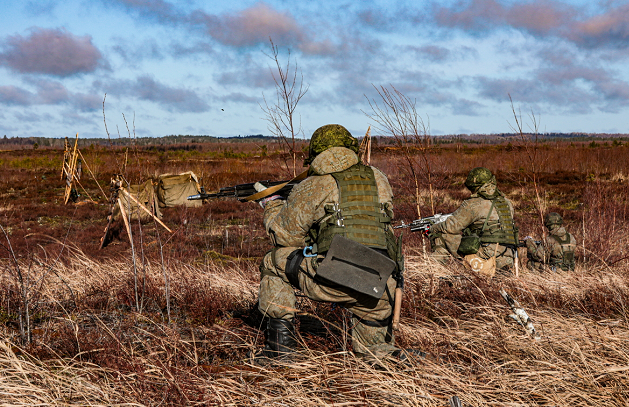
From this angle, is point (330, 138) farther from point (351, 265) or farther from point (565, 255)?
point (565, 255)

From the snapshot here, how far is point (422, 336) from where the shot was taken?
293 centimetres

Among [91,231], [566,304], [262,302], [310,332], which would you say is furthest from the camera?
[91,231]

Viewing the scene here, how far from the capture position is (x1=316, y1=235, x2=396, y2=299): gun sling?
7.98ft

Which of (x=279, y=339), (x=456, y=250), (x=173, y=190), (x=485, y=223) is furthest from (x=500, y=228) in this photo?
(x=173, y=190)

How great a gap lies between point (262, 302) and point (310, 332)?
516 millimetres

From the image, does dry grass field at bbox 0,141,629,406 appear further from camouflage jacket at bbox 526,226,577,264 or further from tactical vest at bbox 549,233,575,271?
camouflage jacket at bbox 526,226,577,264

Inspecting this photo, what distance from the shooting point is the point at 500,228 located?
519cm

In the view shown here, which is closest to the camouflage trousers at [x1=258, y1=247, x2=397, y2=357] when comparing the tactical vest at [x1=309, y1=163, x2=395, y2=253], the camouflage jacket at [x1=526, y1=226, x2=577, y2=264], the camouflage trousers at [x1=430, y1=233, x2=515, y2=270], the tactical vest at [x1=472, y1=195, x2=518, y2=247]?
the tactical vest at [x1=309, y1=163, x2=395, y2=253]

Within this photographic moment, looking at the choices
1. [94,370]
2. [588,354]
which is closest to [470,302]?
[588,354]

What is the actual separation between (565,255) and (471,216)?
1606 millimetres

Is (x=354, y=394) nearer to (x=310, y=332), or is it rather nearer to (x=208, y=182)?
(x=310, y=332)

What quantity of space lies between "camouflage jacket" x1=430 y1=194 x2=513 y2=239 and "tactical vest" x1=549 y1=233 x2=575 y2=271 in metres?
1.13

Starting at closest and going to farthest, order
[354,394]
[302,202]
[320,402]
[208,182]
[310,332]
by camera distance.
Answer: [320,402]
[354,394]
[302,202]
[310,332]
[208,182]

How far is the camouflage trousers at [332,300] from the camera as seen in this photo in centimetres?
258
